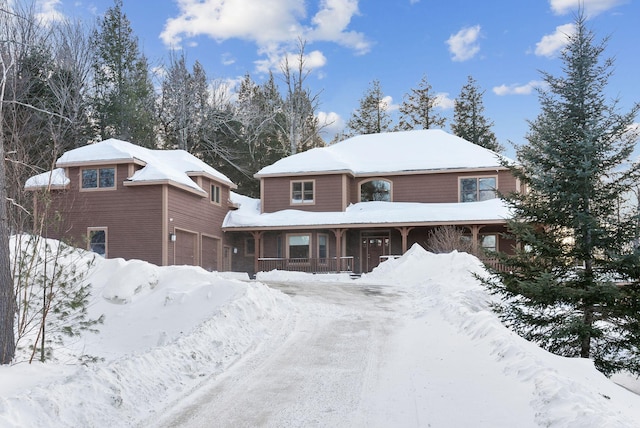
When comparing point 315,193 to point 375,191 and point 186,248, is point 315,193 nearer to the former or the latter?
point 375,191

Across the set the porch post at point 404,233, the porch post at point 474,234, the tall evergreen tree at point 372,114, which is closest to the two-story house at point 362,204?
the porch post at point 404,233

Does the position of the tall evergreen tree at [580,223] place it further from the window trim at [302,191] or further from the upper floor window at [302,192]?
the upper floor window at [302,192]

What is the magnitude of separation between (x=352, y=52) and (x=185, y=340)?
30.4 meters

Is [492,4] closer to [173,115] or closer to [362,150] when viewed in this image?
[362,150]

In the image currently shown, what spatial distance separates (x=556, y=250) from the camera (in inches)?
404

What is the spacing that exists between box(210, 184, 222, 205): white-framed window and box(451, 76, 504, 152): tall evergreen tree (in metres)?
23.9

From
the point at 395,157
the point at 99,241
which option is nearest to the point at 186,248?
the point at 99,241

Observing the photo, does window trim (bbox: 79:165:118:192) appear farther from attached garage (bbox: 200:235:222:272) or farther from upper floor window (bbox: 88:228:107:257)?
attached garage (bbox: 200:235:222:272)

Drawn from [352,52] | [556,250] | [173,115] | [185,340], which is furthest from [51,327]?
[173,115]

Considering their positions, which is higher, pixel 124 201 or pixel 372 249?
pixel 124 201

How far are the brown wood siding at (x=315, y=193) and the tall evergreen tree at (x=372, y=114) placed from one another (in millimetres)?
20059

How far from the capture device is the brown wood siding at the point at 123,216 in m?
21.7

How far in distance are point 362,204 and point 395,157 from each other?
315 cm

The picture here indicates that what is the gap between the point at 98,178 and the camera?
2241 centimetres
